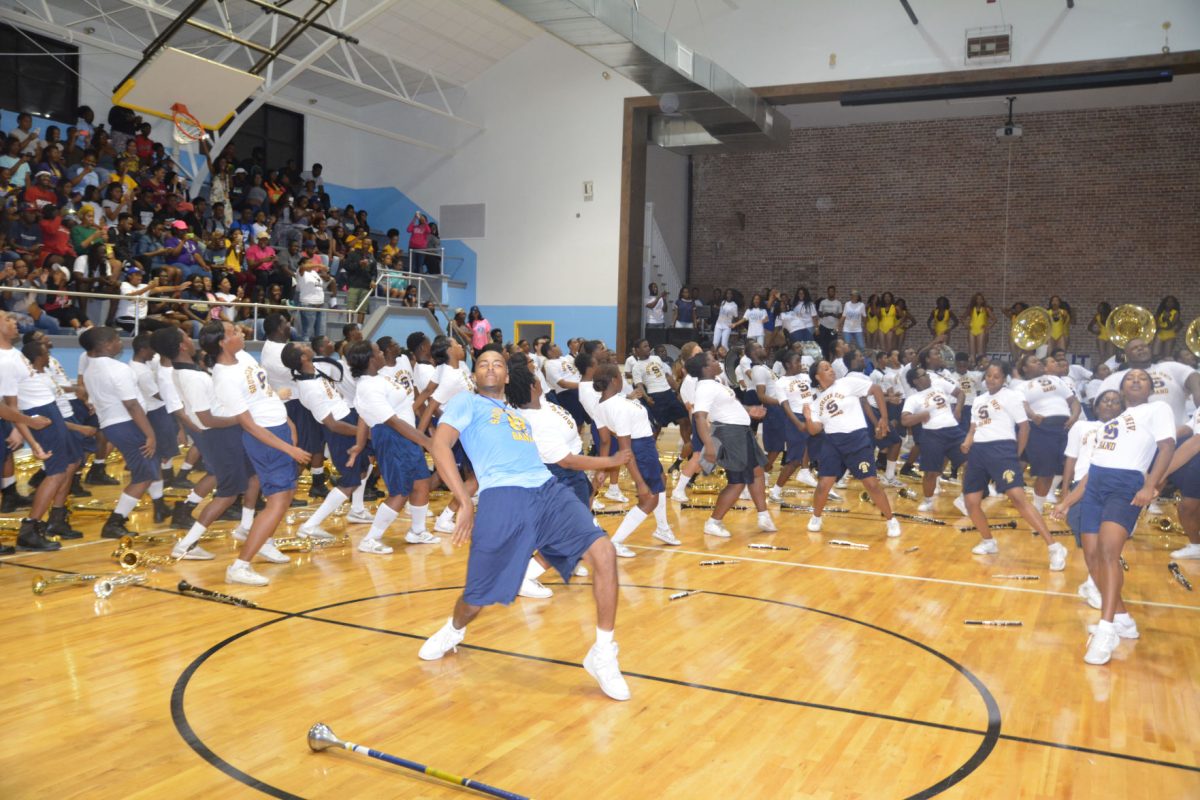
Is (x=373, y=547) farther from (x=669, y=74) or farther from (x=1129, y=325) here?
(x=1129, y=325)

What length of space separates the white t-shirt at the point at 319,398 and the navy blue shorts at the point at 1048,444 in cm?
689

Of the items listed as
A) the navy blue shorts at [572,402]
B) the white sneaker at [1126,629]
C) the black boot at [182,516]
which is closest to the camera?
the white sneaker at [1126,629]

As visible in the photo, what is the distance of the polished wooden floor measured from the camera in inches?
144

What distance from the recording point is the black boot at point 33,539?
23.8ft

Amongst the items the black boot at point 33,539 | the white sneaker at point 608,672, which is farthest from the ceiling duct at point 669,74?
the white sneaker at point 608,672

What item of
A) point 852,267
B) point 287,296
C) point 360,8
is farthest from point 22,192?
point 852,267

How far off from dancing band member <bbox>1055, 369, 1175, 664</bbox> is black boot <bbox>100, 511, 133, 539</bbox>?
6897 millimetres

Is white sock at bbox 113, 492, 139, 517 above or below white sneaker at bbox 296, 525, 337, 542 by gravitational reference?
above

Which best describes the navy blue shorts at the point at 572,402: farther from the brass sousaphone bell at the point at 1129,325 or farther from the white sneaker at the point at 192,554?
the brass sousaphone bell at the point at 1129,325

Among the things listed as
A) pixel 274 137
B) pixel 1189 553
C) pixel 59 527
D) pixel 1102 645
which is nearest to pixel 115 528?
pixel 59 527

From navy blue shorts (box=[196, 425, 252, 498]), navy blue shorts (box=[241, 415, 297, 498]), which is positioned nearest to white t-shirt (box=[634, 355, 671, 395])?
navy blue shorts (box=[196, 425, 252, 498])

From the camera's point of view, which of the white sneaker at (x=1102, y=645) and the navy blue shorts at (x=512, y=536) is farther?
the white sneaker at (x=1102, y=645)

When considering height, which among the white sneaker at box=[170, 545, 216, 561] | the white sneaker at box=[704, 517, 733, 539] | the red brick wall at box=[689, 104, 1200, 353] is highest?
the red brick wall at box=[689, 104, 1200, 353]

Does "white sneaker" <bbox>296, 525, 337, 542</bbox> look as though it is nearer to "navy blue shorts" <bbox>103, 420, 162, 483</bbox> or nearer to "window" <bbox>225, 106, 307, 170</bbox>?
"navy blue shorts" <bbox>103, 420, 162, 483</bbox>
